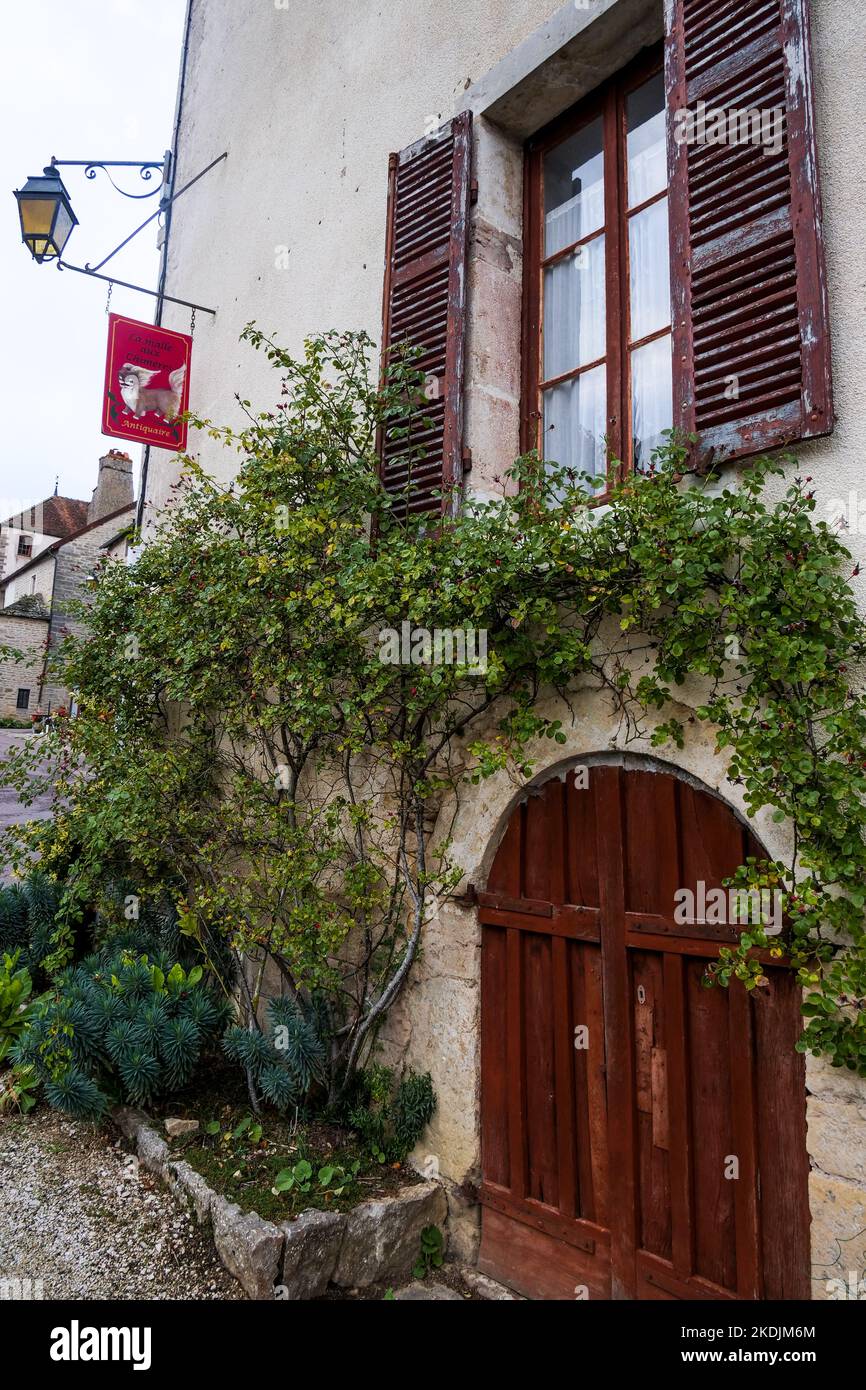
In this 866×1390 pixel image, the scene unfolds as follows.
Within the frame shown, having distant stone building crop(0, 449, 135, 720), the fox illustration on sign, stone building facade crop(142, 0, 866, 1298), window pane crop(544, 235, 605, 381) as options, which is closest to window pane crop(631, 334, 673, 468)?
window pane crop(544, 235, 605, 381)

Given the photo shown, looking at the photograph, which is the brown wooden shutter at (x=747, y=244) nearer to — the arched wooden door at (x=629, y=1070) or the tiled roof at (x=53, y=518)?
the arched wooden door at (x=629, y=1070)

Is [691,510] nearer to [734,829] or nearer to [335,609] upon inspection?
[734,829]

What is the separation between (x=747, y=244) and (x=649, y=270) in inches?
28.1

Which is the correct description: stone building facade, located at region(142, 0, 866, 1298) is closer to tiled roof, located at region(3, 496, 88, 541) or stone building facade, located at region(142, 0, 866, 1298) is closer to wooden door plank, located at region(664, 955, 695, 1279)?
wooden door plank, located at region(664, 955, 695, 1279)

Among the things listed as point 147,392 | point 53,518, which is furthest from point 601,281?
point 53,518

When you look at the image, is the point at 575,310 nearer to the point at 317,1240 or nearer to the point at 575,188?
the point at 575,188

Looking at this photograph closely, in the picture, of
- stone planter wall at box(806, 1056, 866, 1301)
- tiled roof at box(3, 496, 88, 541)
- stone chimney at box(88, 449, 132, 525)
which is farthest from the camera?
tiled roof at box(3, 496, 88, 541)

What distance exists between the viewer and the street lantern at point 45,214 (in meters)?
5.33

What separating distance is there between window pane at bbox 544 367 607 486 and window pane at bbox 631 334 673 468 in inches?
5.5

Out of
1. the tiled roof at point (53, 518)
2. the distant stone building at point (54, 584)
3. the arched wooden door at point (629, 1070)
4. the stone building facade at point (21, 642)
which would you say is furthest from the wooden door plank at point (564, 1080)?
the tiled roof at point (53, 518)

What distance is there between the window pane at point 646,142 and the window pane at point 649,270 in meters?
0.10

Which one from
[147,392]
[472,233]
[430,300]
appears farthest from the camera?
[147,392]

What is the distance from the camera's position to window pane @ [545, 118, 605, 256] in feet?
12.0

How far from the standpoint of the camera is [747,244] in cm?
271
